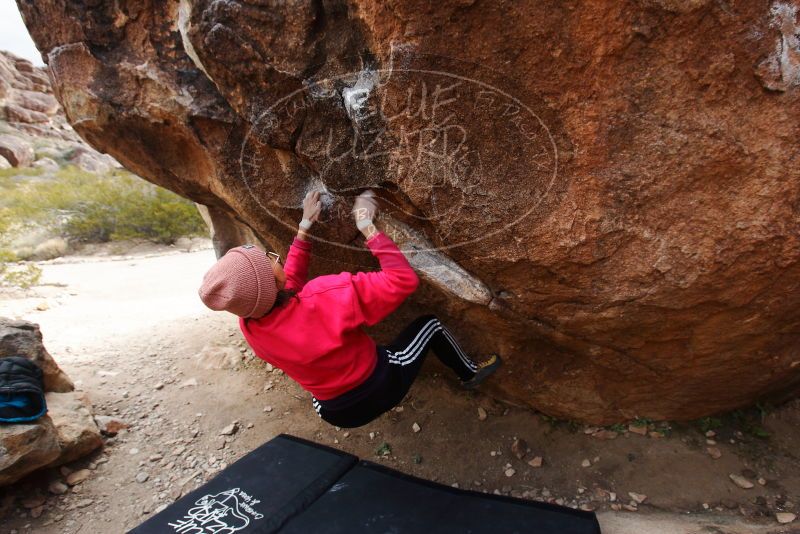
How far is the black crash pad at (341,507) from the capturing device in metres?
2.15

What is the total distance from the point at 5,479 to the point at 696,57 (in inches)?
144

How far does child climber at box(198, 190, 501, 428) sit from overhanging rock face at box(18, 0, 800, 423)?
0.81ft

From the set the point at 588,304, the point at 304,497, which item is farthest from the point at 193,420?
the point at 588,304

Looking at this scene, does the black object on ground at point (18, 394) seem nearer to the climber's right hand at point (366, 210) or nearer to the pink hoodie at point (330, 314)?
the pink hoodie at point (330, 314)

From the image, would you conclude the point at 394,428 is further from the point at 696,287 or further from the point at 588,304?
the point at 696,287

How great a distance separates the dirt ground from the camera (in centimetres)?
235

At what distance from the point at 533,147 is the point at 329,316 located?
1.07 metres

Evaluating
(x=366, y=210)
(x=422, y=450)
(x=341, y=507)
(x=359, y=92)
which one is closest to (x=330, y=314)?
(x=366, y=210)

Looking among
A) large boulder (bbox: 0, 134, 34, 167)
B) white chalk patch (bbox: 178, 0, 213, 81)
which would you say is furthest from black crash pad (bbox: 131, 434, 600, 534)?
large boulder (bbox: 0, 134, 34, 167)

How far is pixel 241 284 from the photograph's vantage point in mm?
1812

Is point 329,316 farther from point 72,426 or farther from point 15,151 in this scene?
point 15,151

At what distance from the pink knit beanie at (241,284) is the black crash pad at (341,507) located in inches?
43.1

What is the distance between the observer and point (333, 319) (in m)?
1.99

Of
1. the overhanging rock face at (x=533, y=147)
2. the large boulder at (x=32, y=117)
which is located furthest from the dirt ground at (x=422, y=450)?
the large boulder at (x=32, y=117)
